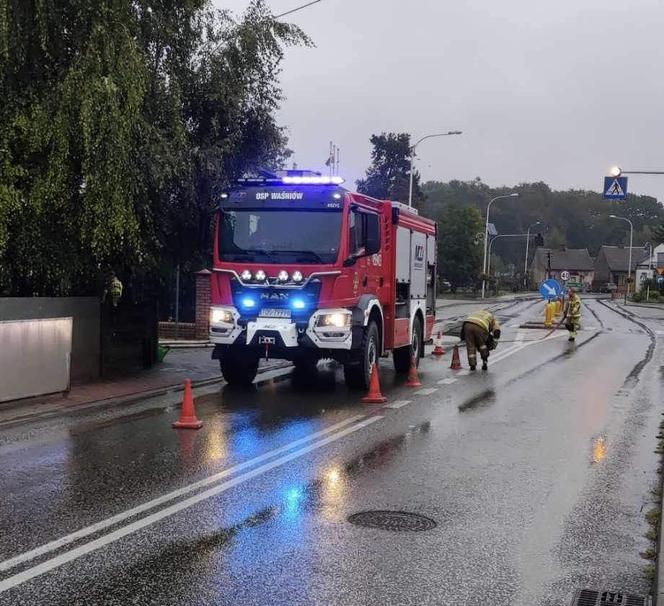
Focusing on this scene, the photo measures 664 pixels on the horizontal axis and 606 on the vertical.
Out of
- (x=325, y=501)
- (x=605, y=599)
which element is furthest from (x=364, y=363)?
(x=605, y=599)

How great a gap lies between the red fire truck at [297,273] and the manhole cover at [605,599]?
695 cm

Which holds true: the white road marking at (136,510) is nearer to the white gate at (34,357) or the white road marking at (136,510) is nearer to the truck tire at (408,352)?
the white gate at (34,357)

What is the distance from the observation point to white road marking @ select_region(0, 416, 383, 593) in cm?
443

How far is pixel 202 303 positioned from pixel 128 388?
744 centimetres

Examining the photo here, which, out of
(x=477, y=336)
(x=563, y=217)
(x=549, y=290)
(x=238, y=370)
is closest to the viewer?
(x=238, y=370)

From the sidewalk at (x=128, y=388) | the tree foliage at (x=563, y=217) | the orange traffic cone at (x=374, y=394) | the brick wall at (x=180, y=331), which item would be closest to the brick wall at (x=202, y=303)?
the brick wall at (x=180, y=331)

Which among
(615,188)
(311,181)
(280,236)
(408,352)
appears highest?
(615,188)

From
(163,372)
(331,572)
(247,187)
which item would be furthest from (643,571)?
(163,372)

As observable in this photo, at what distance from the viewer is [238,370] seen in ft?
41.8

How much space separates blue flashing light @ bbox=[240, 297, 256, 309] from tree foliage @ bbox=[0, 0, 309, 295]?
1.63 metres

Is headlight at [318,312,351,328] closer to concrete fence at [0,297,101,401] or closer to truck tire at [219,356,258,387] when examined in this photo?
truck tire at [219,356,258,387]

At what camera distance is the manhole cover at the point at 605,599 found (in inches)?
168

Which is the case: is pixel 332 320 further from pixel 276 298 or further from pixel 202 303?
pixel 202 303

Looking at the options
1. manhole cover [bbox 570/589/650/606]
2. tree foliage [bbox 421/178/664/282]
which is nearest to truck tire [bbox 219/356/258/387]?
manhole cover [bbox 570/589/650/606]
